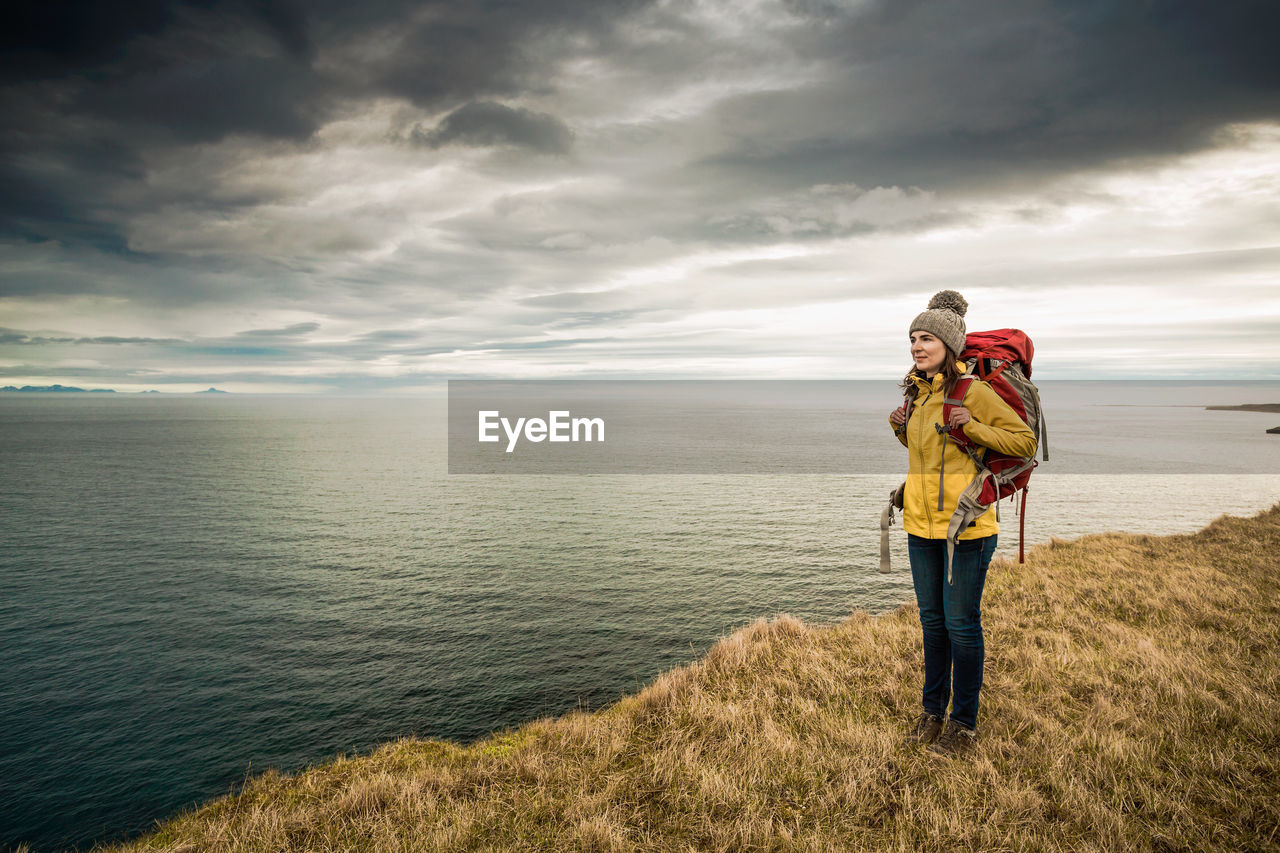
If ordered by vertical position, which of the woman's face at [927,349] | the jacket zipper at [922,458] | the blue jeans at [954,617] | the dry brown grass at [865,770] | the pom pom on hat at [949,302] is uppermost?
the pom pom on hat at [949,302]

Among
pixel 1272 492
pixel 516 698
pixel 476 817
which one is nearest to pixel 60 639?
pixel 516 698

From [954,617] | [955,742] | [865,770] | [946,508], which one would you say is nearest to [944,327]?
[946,508]

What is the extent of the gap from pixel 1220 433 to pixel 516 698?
176 meters

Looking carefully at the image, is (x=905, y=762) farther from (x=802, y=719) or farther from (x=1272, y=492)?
(x=1272, y=492)

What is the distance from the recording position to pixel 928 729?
604 cm

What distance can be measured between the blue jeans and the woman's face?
5.41ft

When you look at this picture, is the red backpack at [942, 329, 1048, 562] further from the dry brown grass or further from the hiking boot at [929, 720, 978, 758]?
the dry brown grass

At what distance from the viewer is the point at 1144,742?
5785 mm

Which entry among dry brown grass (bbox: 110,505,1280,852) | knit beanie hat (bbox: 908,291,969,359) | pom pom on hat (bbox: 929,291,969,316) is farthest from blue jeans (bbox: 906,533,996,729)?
pom pom on hat (bbox: 929,291,969,316)

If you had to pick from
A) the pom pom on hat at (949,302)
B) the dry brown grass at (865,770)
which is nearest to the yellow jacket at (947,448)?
the pom pom on hat at (949,302)

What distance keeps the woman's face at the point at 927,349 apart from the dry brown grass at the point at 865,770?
381cm

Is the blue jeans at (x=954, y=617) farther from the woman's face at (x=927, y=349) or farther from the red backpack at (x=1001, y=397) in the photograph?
the woman's face at (x=927, y=349)

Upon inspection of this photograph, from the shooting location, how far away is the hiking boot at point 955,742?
574 centimetres

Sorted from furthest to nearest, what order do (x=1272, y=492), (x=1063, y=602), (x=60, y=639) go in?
(x=1272, y=492) → (x=60, y=639) → (x=1063, y=602)
